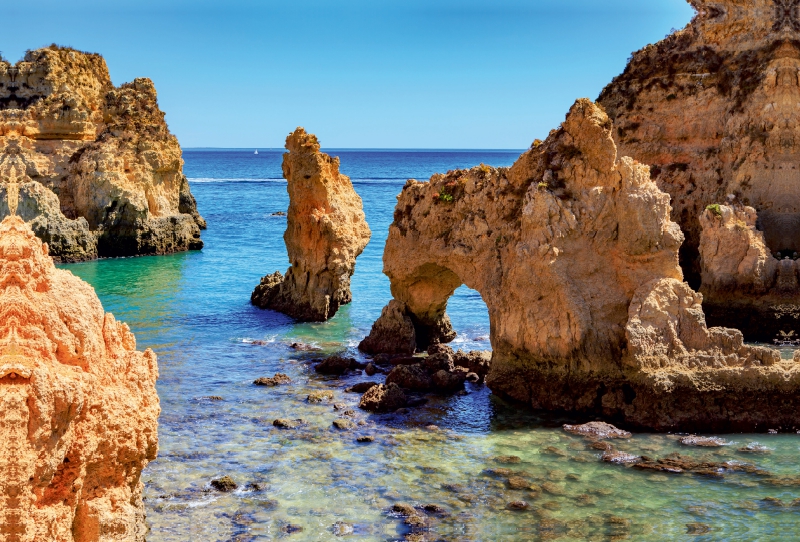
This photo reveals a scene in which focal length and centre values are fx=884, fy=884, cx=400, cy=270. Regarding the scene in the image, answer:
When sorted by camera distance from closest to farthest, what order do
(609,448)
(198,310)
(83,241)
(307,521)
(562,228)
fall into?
(307,521) < (609,448) < (562,228) < (198,310) < (83,241)

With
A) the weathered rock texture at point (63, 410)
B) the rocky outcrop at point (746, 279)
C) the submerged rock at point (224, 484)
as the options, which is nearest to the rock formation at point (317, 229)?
the rocky outcrop at point (746, 279)

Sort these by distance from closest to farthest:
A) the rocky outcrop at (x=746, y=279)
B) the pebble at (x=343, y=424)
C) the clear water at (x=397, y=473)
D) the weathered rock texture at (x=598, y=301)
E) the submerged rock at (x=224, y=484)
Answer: the clear water at (x=397, y=473) → the submerged rock at (x=224, y=484) → the weathered rock texture at (x=598, y=301) → the pebble at (x=343, y=424) → the rocky outcrop at (x=746, y=279)

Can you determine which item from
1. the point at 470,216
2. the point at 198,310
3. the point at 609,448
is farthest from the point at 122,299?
the point at 609,448

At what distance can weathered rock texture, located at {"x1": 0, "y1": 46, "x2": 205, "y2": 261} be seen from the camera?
5588cm

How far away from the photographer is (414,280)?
3130cm

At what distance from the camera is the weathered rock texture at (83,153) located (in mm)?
55875

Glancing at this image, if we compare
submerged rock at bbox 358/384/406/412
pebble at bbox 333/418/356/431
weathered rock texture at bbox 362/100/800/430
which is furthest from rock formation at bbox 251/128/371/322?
pebble at bbox 333/418/356/431

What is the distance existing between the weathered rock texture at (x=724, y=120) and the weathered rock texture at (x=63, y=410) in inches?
1118

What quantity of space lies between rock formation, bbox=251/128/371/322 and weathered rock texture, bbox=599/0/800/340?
13.8 m

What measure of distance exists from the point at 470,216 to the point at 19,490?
20149 millimetres

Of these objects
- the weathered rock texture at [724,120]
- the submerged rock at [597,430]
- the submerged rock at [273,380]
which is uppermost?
the weathered rock texture at [724,120]

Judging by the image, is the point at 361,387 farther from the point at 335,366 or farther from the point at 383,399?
the point at 335,366

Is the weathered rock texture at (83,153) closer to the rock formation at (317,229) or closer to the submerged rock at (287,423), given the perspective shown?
the rock formation at (317,229)

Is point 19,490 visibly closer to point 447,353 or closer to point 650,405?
point 650,405
